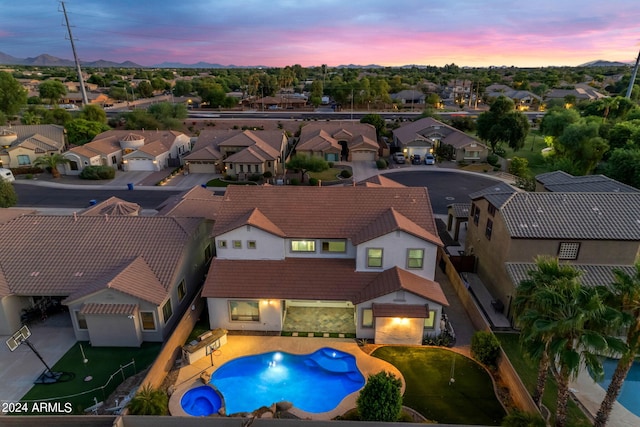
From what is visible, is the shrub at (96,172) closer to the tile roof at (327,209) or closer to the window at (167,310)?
the tile roof at (327,209)

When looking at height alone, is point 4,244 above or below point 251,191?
below

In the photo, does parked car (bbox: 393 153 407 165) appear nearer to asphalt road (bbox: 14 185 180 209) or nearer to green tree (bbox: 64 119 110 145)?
asphalt road (bbox: 14 185 180 209)

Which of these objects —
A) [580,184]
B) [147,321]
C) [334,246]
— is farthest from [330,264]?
[580,184]

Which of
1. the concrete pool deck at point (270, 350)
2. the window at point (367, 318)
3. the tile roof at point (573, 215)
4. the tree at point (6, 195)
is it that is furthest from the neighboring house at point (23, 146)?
the tile roof at point (573, 215)

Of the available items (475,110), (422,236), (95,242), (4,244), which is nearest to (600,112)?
(475,110)

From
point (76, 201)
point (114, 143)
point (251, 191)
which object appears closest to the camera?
point (251, 191)

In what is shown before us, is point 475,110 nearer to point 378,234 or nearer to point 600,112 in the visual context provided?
point 600,112

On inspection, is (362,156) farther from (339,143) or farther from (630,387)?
(630,387)

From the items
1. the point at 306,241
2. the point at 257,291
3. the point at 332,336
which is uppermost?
the point at 306,241
